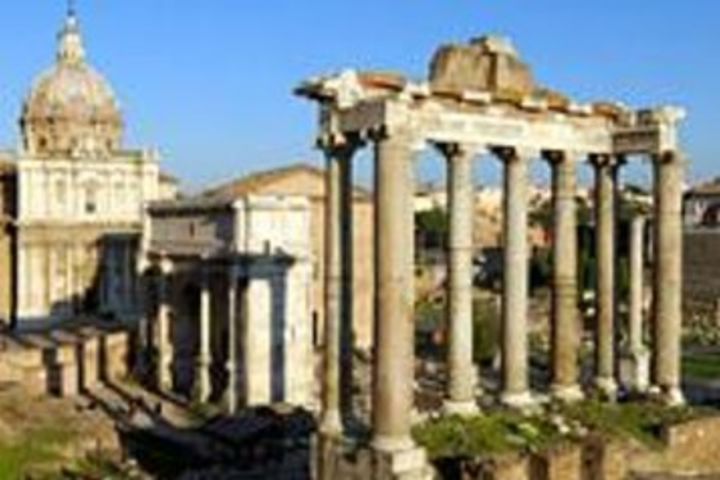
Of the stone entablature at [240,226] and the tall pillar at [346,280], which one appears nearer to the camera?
the tall pillar at [346,280]

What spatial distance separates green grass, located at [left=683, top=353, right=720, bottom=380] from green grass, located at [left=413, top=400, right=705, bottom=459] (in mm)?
23713

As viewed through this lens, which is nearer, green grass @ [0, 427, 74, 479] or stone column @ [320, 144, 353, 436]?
stone column @ [320, 144, 353, 436]

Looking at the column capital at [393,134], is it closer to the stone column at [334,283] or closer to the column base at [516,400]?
the stone column at [334,283]

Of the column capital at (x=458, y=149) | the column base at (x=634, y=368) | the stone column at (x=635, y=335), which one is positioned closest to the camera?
the column capital at (x=458, y=149)

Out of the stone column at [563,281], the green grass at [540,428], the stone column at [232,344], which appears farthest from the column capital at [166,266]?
the green grass at [540,428]

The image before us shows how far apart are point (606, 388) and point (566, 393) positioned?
1380 mm

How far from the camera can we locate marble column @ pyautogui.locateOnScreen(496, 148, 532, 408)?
23.8 m

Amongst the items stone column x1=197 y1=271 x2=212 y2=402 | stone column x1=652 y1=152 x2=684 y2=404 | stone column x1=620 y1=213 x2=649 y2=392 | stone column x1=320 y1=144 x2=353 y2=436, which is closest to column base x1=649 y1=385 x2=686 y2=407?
stone column x1=652 y1=152 x2=684 y2=404

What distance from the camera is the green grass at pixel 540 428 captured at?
2128cm

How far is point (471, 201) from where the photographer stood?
23.3m

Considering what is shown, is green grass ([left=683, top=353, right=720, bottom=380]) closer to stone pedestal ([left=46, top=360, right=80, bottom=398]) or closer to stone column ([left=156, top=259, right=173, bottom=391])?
stone column ([left=156, top=259, right=173, bottom=391])

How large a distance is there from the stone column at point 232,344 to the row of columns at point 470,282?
49.0 feet

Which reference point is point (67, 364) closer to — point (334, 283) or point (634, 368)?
point (634, 368)

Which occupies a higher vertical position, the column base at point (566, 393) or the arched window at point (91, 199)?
the arched window at point (91, 199)
